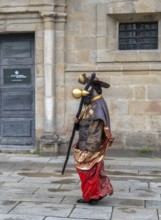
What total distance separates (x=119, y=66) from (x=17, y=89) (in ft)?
Answer: 9.42

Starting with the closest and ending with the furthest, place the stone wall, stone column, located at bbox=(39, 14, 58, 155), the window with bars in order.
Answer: the stone wall
stone column, located at bbox=(39, 14, 58, 155)
the window with bars

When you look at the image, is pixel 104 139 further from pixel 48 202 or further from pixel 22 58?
pixel 22 58

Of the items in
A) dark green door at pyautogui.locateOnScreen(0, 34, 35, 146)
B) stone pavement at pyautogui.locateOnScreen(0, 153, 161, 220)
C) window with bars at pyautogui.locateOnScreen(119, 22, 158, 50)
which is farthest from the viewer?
dark green door at pyautogui.locateOnScreen(0, 34, 35, 146)

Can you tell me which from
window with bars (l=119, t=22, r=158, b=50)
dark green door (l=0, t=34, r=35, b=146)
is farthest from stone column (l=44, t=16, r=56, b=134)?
window with bars (l=119, t=22, r=158, b=50)

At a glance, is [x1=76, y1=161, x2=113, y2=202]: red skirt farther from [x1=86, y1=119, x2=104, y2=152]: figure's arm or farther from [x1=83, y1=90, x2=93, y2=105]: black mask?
[x1=83, y1=90, x2=93, y2=105]: black mask

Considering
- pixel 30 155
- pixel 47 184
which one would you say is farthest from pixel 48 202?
pixel 30 155

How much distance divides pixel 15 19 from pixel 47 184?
5222 millimetres

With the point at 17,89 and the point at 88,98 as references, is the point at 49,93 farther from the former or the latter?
the point at 88,98

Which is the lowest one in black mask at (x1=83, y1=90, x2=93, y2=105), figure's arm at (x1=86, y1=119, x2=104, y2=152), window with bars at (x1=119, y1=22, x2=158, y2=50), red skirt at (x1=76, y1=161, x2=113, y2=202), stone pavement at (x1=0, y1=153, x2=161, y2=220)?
stone pavement at (x1=0, y1=153, x2=161, y2=220)

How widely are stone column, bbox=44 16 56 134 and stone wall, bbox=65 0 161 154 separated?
1.30 feet

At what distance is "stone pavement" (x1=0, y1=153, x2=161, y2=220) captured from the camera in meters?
5.71

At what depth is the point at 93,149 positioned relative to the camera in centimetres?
614

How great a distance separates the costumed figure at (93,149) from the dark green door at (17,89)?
533 centimetres

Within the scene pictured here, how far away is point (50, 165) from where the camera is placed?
31.3 feet
